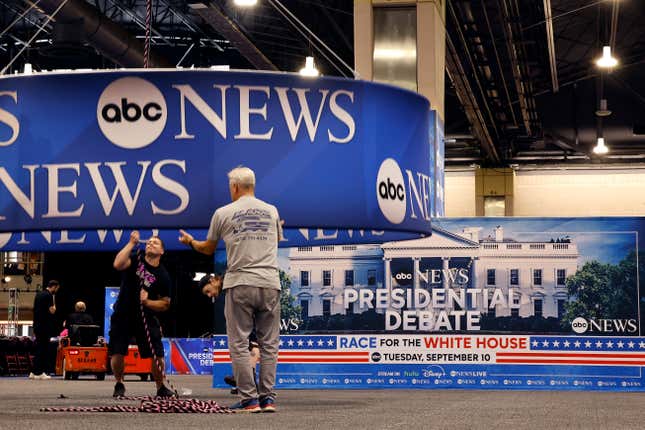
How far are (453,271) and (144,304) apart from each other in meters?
5.52

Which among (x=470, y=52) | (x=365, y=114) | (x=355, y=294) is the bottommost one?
(x=355, y=294)

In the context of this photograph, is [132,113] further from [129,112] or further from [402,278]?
[402,278]

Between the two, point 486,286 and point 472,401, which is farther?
point 486,286

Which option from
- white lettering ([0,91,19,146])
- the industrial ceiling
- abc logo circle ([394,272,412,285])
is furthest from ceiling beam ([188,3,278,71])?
white lettering ([0,91,19,146])

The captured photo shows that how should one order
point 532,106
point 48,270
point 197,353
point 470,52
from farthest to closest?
point 48,270, point 532,106, point 197,353, point 470,52

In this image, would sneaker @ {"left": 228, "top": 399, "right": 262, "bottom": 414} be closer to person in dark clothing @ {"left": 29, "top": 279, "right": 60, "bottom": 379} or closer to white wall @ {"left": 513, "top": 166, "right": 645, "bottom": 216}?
person in dark clothing @ {"left": 29, "top": 279, "right": 60, "bottom": 379}

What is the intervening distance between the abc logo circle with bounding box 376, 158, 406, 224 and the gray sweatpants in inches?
53.6

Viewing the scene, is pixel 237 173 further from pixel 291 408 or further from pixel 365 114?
pixel 291 408

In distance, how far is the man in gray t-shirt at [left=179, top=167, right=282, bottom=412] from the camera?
756cm

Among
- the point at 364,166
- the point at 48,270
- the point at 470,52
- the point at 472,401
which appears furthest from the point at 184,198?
the point at 48,270

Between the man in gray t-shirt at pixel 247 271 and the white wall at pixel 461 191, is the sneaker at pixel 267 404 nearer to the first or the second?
the man in gray t-shirt at pixel 247 271

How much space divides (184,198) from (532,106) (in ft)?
69.7

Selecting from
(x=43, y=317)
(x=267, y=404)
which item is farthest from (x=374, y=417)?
(x=43, y=317)

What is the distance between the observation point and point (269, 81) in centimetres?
834
